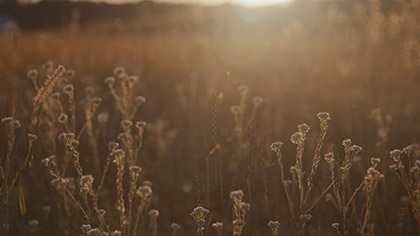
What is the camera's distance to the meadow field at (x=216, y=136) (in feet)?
5.85

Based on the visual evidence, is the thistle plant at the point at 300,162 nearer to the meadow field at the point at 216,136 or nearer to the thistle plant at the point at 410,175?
the meadow field at the point at 216,136

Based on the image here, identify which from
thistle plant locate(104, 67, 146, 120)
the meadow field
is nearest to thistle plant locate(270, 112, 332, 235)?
the meadow field

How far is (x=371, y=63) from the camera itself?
468 cm

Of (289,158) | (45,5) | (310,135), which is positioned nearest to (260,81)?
(310,135)

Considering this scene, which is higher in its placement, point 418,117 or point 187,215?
point 418,117

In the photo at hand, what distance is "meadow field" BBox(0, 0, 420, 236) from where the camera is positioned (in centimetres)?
178

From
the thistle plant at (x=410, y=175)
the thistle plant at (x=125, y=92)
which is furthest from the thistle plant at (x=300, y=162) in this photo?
the thistle plant at (x=125, y=92)

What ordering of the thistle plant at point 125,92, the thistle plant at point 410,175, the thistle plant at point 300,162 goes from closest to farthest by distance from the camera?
the thistle plant at point 300,162 → the thistle plant at point 410,175 → the thistle plant at point 125,92

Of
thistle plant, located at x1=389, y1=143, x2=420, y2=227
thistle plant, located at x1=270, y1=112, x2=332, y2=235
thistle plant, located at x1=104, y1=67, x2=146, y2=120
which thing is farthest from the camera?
thistle plant, located at x1=104, y1=67, x2=146, y2=120

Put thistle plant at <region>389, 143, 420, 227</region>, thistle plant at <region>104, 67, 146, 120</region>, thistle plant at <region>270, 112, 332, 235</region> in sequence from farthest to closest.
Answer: thistle plant at <region>104, 67, 146, 120</region>, thistle plant at <region>389, 143, 420, 227</region>, thistle plant at <region>270, 112, 332, 235</region>

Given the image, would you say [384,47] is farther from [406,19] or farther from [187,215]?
[187,215]

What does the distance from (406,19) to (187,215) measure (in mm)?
3238

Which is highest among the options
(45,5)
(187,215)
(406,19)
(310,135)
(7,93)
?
(45,5)

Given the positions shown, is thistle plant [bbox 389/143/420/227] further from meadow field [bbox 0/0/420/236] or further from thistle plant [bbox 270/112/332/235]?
thistle plant [bbox 270/112/332/235]
